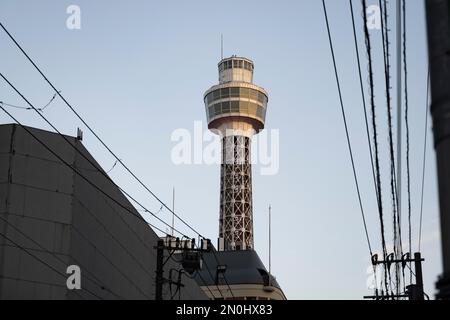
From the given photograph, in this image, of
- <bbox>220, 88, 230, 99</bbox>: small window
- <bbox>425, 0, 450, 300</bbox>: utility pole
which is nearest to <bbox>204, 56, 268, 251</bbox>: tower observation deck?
<bbox>220, 88, 230, 99</bbox>: small window

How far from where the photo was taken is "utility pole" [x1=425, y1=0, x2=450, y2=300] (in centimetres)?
395

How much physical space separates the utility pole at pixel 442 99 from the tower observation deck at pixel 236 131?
125405 mm

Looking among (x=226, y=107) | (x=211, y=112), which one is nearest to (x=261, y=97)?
(x=226, y=107)

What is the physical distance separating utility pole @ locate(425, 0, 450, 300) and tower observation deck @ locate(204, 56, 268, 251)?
411 feet

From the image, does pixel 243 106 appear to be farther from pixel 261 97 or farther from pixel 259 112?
pixel 261 97

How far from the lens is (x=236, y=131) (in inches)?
5517

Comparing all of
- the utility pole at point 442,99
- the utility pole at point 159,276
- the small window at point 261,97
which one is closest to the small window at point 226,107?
the small window at point 261,97

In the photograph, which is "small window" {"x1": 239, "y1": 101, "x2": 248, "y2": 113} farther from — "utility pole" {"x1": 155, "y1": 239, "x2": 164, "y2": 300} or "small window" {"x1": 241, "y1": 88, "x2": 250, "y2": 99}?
"utility pole" {"x1": 155, "y1": 239, "x2": 164, "y2": 300}

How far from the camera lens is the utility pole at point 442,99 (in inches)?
155

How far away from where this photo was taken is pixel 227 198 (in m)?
134

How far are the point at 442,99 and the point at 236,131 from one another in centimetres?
13625

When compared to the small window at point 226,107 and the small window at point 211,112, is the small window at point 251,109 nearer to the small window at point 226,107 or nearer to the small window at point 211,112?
the small window at point 226,107
